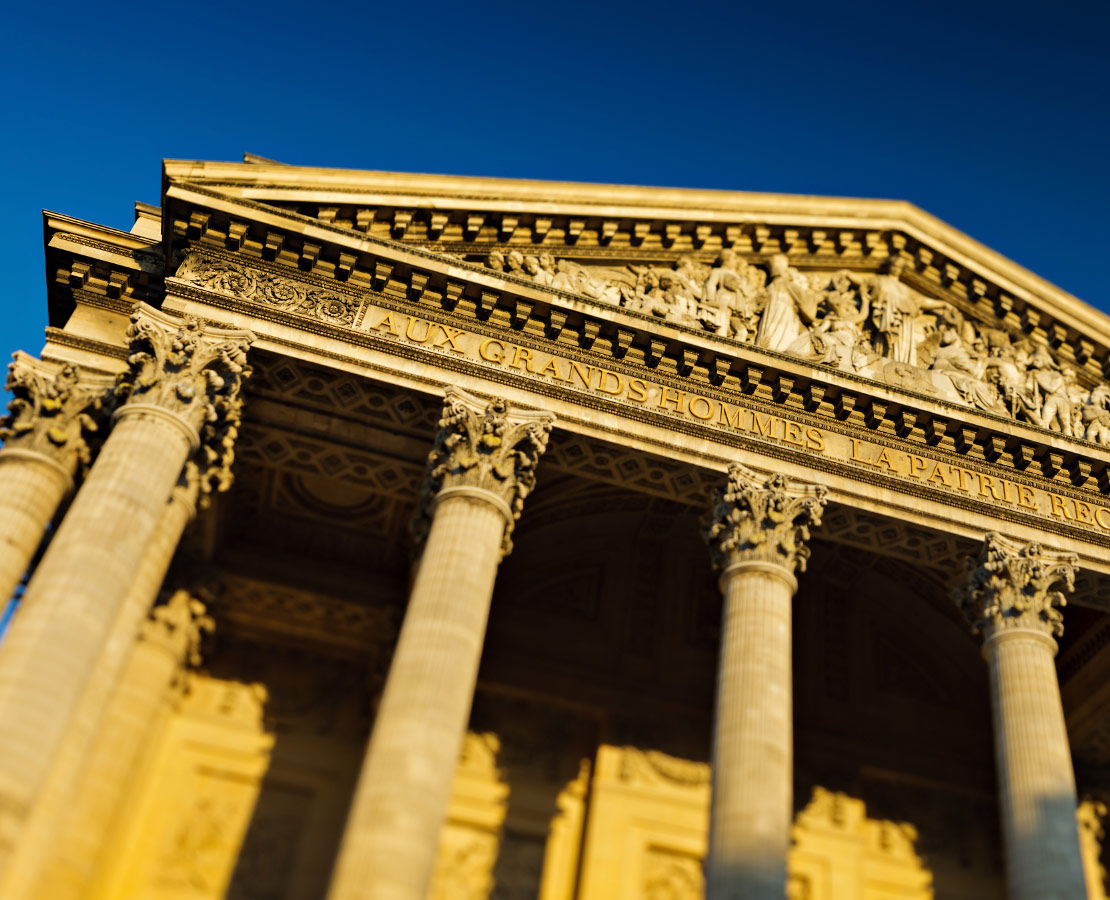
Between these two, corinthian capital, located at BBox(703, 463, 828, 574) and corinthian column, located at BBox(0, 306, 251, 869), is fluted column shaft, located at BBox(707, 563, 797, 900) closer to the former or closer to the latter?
corinthian capital, located at BBox(703, 463, 828, 574)

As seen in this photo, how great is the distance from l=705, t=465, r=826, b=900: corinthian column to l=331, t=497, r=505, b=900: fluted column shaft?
10.4ft

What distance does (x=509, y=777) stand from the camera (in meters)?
20.0

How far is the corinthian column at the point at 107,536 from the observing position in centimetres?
1171

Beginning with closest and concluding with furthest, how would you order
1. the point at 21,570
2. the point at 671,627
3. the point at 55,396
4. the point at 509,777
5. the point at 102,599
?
the point at 102,599 < the point at 21,570 < the point at 55,396 < the point at 509,777 < the point at 671,627

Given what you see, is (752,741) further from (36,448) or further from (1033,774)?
(36,448)

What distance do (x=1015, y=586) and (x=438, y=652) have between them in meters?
8.68

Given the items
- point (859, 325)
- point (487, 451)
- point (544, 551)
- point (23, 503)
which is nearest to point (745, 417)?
point (859, 325)

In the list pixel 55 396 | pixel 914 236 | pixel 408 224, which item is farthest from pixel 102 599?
pixel 914 236

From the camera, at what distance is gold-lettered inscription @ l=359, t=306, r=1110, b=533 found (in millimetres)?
16422

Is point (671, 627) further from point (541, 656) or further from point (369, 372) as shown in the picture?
point (369, 372)

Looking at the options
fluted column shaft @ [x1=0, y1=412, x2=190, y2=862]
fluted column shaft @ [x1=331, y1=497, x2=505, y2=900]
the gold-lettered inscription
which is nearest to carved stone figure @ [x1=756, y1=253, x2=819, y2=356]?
the gold-lettered inscription

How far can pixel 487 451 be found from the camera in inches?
611

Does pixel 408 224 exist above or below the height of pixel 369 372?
above

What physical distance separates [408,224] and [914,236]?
30.1ft
